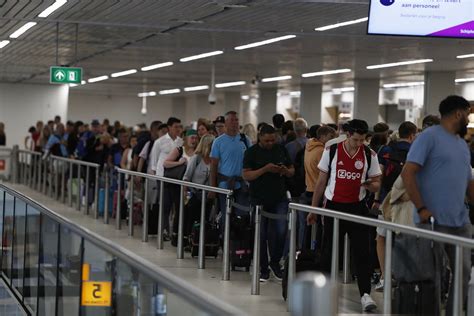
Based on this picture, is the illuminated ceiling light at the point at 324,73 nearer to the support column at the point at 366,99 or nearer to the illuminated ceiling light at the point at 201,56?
the support column at the point at 366,99

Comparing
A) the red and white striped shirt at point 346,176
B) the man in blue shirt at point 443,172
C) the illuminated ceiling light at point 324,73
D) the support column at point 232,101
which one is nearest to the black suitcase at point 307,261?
the red and white striped shirt at point 346,176

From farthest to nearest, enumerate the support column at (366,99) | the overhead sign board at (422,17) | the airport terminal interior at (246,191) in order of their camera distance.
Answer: the support column at (366,99)
the overhead sign board at (422,17)
the airport terminal interior at (246,191)

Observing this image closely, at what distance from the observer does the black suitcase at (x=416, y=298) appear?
6145 mm

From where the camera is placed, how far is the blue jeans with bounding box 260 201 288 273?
9469 mm

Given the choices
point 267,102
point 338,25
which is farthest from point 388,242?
point 267,102

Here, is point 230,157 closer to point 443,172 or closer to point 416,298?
point 443,172

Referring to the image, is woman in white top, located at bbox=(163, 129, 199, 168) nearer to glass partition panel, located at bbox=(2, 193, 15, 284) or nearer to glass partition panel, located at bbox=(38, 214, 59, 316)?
glass partition panel, located at bbox=(2, 193, 15, 284)

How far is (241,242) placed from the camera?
1003 centimetres

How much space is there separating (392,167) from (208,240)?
2910 mm

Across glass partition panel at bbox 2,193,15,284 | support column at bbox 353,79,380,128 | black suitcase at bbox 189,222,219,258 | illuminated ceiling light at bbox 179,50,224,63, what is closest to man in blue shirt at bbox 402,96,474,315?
black suitcase at bbox 189,222,219,258

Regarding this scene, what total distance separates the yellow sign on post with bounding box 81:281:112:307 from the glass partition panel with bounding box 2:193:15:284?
400 cm

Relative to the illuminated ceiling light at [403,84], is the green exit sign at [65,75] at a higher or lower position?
lower

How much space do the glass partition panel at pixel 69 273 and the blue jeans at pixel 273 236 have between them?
2.96m

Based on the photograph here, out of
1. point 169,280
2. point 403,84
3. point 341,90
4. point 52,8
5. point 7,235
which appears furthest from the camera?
point 341,90
